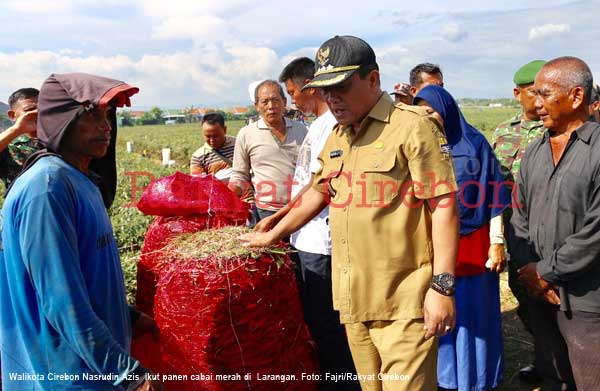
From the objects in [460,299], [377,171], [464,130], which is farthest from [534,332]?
[377,171]

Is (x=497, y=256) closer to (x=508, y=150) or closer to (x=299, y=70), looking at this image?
(x=508, y=150)

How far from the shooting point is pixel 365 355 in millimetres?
2131

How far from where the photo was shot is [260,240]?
100 inches

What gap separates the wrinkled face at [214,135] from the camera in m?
4.99

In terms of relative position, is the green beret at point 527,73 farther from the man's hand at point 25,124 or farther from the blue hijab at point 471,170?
the man's hand at point 25,124

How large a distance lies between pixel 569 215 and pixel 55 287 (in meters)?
2.31

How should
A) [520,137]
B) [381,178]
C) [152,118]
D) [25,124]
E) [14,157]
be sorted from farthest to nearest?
[152,118] → [520,137] → [14,157] → [25,124] → [381,178]

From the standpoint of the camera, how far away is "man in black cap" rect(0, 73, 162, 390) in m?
1.43

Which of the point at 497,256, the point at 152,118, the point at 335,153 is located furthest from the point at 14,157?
the point at 152,118

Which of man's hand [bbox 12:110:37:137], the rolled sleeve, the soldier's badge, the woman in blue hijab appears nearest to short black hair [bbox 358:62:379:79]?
the rolled sleeve

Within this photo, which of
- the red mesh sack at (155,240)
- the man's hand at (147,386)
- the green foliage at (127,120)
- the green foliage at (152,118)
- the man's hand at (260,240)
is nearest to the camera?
the man's hand at (147,386)

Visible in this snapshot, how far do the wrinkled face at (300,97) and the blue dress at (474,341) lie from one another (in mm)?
1434

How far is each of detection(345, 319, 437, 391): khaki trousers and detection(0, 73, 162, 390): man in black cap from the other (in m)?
0.91

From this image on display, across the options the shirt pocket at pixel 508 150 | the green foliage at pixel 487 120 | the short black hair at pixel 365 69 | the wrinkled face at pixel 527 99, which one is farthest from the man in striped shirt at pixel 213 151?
the green foliage at pixel 487 120
